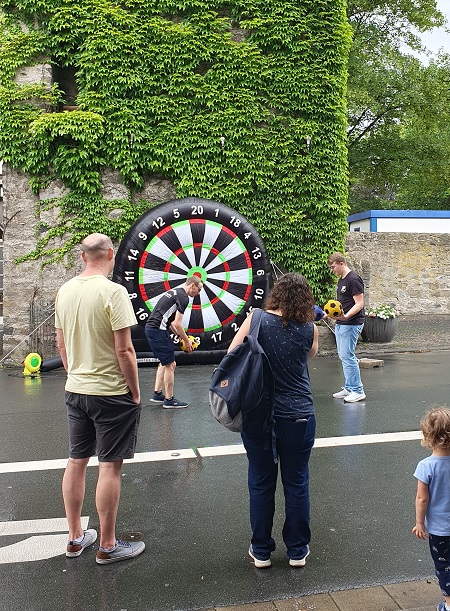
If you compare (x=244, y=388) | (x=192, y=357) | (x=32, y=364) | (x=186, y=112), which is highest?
(x=186, y=112)

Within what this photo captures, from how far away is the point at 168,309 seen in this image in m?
7.35

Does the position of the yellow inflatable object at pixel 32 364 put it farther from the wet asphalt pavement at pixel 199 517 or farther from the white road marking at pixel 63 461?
the white road marking at pixel 63 461

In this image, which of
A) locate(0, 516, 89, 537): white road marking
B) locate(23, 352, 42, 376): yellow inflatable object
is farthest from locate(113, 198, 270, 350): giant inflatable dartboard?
locate(0, 516, 89, 537): white road marking

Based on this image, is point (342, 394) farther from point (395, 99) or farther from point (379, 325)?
point (395, 99)

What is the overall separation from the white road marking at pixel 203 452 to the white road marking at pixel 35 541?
3.63ft

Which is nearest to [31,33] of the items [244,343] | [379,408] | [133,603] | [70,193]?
[70,193]

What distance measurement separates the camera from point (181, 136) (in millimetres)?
11719

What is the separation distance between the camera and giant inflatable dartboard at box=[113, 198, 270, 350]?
35.1 feet

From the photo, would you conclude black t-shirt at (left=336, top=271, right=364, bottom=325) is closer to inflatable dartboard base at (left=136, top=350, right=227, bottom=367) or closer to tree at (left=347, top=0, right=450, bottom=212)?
inflatable dartboard base at (left=136, top=350, right=227, bottom=367)

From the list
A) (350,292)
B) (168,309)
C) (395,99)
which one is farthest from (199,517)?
(395,99)

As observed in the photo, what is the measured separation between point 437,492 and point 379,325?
10.7m

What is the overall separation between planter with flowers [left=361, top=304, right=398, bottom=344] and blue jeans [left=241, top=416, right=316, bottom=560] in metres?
10.00

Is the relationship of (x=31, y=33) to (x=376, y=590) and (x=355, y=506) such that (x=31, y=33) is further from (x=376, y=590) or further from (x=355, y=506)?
(x=376, y=590)

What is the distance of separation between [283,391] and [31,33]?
33.6ft
